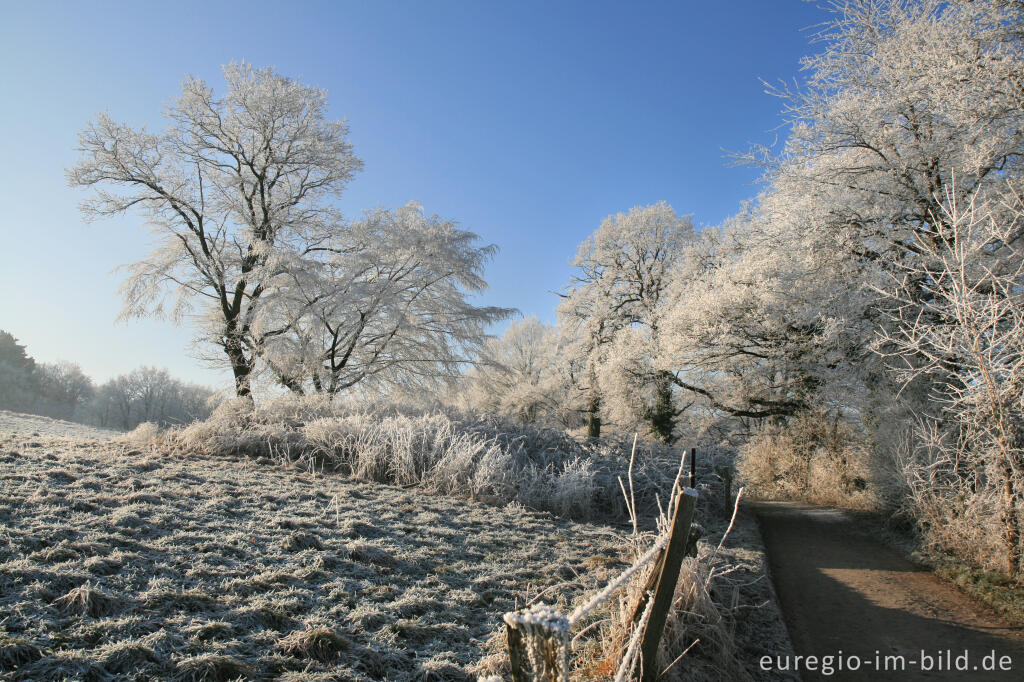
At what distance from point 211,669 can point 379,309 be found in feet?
45.2

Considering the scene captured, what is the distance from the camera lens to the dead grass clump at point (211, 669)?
238cm

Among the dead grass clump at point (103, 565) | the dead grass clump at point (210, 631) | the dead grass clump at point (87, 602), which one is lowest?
the dead grass clump at point (210, 631)

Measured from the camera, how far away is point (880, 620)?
15.0 feet

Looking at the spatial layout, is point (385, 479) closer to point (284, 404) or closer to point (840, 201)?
point (284, 404)

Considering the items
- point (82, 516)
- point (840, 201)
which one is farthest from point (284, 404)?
point (840, 201)

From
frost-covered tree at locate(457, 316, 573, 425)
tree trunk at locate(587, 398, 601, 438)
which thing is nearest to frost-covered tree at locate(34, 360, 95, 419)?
frost-covered tree at locate(457, 316, 573, 425)

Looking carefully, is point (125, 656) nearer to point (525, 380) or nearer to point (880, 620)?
point (880, 620)

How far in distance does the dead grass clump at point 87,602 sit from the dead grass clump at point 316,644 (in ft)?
3.40

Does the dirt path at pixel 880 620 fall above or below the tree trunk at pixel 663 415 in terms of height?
below

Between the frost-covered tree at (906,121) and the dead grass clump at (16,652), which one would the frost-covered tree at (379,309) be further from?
the dead grass clump at (16,652)

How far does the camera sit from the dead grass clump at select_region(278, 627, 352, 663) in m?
2.66

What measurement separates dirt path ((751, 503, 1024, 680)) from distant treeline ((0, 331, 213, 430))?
1620 inches

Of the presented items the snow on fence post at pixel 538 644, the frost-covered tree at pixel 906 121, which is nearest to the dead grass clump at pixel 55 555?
the snow on fence post at pixel 538 644

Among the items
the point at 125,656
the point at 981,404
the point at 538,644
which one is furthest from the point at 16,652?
the point at 981,404
